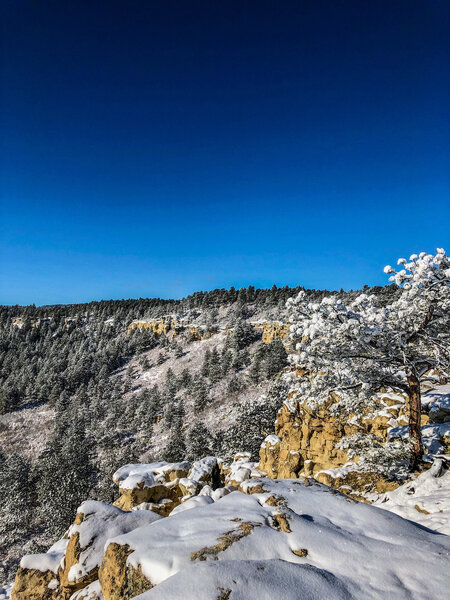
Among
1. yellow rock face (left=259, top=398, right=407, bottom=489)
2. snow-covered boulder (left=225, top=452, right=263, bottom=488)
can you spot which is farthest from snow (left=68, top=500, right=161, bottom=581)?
yellow rock face (left=259, top=398, right=407, bottom=489)

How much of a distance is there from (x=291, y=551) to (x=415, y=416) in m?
7.87

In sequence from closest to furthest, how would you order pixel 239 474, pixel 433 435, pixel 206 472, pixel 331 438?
pixel 433 435 < pixel 206 472 < pixel 239 474 < pixel 331 438

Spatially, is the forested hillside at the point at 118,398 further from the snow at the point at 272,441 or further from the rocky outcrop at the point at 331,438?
the snow at the point at 272,441

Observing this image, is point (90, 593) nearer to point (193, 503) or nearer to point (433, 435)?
point (193, 503)

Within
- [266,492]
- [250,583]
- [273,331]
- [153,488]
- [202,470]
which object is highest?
[273,331]

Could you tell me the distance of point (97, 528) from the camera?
7.57m

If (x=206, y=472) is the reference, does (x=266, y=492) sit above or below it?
above

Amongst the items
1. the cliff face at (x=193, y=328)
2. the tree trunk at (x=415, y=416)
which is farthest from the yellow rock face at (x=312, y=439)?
the cliff face at (x=193, y=328)

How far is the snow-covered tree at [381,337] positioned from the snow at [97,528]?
6.81 meters

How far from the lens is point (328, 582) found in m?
4.03

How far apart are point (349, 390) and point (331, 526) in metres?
6.52

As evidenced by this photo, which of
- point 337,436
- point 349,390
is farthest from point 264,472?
point 349,390

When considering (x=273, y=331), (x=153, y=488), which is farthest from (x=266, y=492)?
(x=273, y=331)

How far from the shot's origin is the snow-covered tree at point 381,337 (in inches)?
366
